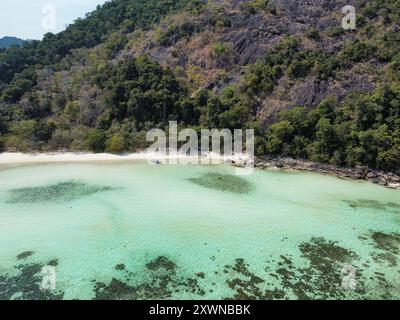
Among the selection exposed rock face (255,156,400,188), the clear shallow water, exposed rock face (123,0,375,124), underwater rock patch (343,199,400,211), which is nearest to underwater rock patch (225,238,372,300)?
the clear shallow water

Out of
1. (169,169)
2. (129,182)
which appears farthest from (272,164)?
(129,182)

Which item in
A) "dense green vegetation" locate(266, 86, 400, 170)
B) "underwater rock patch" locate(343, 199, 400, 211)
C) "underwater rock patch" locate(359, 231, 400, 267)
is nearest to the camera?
"underwater rock patch" locate(359, 231, 400, 267)

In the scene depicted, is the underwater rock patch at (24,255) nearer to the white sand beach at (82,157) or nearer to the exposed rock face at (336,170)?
the white sand beach at (82,157)

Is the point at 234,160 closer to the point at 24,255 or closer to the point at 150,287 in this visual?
the point at 150,287

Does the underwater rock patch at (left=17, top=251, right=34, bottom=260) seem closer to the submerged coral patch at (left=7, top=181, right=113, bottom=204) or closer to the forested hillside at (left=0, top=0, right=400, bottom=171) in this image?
the submerged coral patch at (left=7, top=181, right=113, bottom=204)

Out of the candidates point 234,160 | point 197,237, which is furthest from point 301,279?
point 234,160

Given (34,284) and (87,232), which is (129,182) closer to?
(87,232)
